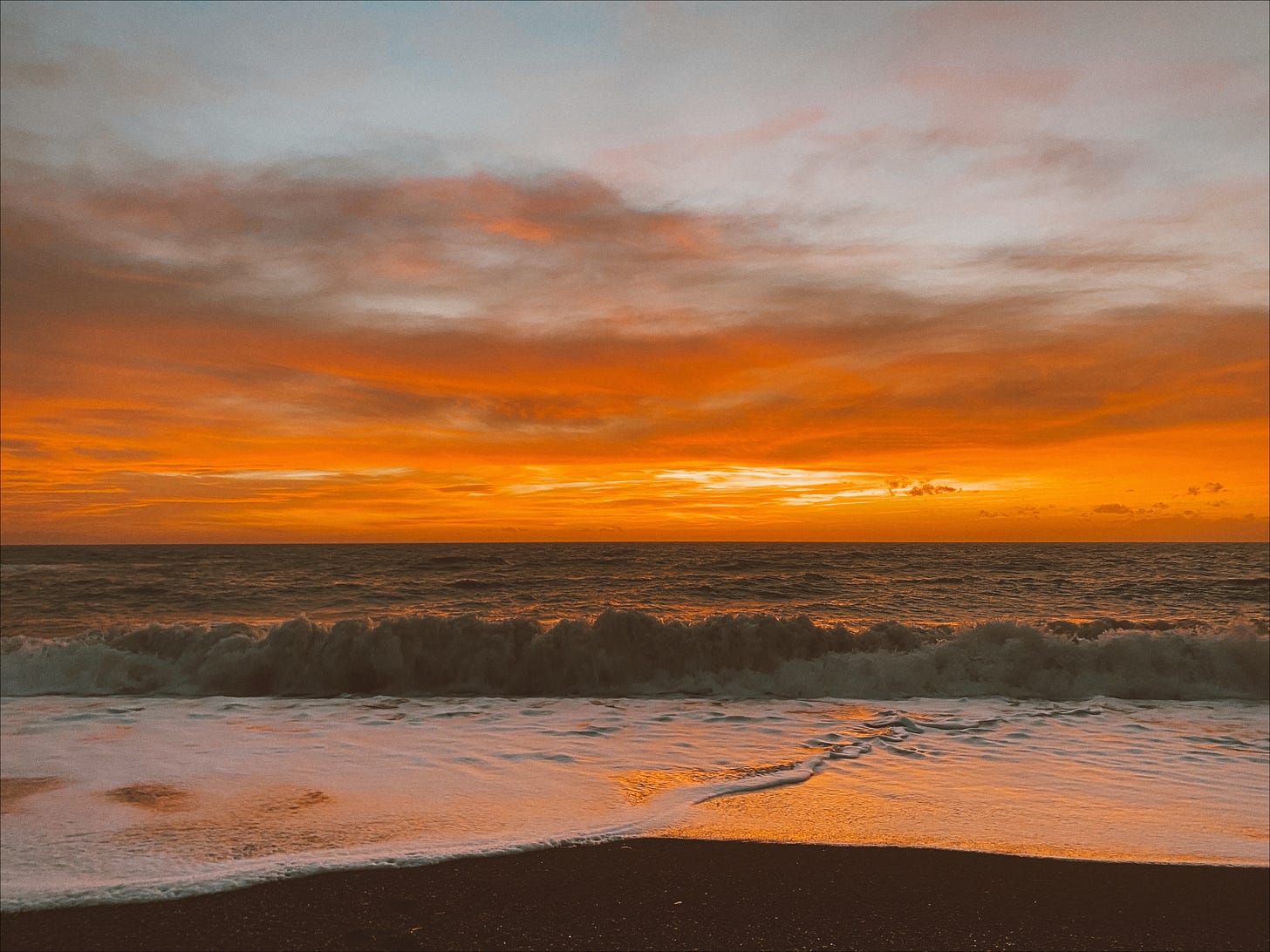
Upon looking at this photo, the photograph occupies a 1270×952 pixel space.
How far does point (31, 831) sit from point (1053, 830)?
→ 24.3ft

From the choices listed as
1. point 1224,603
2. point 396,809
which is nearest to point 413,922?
point 396,809

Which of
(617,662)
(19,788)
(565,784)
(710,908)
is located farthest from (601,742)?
(19,788)

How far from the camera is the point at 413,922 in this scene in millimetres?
4430

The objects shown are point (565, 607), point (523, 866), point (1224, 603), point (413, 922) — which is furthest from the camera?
point (1224, 603)

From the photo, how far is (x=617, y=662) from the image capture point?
1423cm

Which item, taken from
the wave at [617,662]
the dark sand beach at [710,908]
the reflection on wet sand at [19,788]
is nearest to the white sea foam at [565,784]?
the reflection on wet sand at [19,788]

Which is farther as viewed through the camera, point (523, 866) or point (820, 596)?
point (820, 596)

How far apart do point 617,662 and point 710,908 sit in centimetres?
957

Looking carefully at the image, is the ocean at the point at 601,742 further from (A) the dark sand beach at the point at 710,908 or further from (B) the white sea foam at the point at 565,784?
(A) the dark sand beach at the point at 710,908

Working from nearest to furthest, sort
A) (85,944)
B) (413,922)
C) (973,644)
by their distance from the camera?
(85,944) → (413,922) → (973,644)

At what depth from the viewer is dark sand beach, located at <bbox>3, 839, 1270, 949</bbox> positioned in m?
4.32

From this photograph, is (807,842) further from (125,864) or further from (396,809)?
(125,864)

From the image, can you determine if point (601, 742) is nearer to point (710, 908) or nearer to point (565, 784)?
point (565, 784)

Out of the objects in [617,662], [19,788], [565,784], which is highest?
[19,788]
